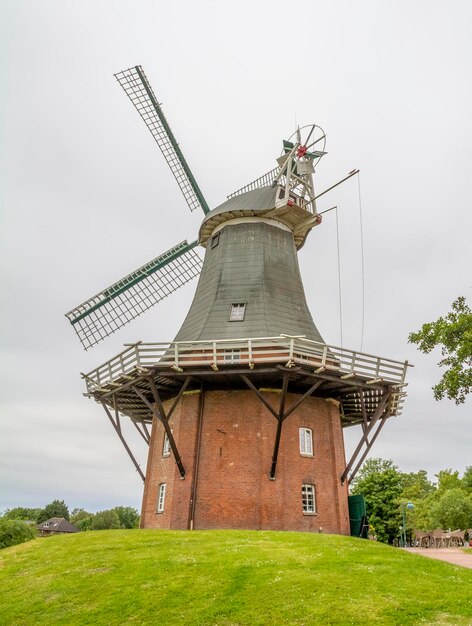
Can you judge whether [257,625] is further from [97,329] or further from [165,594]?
[97,329]

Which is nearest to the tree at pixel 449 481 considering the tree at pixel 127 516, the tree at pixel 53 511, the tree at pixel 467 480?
the tree at pixel 467 480

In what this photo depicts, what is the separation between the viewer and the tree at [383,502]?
3875 centimetres

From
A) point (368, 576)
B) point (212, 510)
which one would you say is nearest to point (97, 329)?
point (212, 510)

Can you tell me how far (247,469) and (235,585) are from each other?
731cm

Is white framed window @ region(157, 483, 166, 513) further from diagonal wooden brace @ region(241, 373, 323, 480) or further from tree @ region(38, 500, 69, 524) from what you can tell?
tree @ region(38, 500, 69, 524)

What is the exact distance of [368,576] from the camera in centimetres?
980

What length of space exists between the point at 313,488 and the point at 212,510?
11.9 feet

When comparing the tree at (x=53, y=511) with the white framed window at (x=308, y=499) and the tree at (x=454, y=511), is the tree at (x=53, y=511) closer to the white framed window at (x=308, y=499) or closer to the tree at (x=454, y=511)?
the tree at (x=454, y=511)

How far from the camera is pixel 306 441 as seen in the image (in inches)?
712

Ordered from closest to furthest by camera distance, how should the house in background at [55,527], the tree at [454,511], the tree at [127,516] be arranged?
the tree at [454,511] < the house in background at [55,527] < the tree at [127,516]

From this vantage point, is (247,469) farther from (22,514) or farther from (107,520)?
(22,514)

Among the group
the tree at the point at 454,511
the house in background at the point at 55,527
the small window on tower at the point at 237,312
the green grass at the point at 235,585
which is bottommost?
the green grass at the point at 235,585

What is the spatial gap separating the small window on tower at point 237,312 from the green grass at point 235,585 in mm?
7989

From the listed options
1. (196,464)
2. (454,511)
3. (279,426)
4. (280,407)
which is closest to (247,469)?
(196,464)
